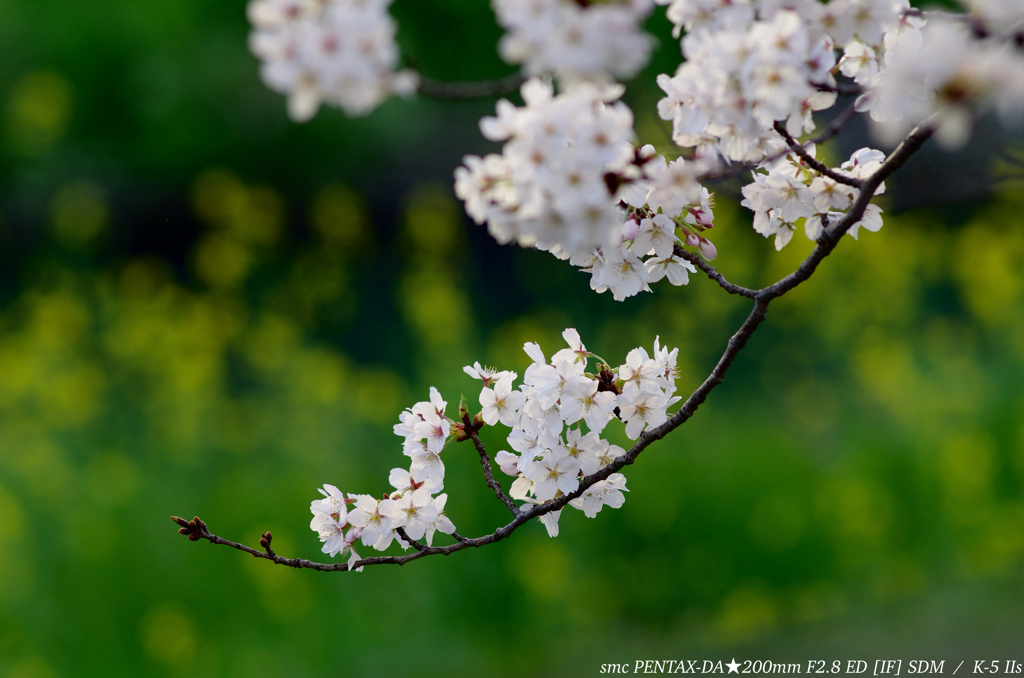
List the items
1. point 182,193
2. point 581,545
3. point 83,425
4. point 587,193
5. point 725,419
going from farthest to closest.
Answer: point 182,193
point 83,425
point 725,419
point 581,545
point 587,193

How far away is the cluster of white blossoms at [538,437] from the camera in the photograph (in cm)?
135

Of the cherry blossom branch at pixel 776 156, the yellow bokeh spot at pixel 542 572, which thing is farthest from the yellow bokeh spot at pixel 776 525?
the cherry blossom branch at pixel 776 156

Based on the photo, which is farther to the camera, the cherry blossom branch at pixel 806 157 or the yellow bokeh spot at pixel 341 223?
the yellow bokeh spot at pixel 341 223

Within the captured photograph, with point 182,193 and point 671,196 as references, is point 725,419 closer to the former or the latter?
point 671,196

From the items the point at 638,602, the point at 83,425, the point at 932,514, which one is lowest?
the point at 638,602

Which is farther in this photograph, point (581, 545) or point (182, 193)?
point (182, 193)

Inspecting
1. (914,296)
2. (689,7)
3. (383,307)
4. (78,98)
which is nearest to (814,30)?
(689,7)

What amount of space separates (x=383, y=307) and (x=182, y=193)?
2989 millimetres

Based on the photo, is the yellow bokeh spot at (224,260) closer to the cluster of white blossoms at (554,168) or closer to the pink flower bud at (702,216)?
the pink flower bud at (702,216)

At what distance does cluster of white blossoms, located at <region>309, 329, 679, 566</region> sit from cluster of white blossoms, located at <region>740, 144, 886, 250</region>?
307 mm

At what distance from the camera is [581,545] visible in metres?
3.83

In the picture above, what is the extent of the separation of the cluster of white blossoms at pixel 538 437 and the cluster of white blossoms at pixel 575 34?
0.54 meters

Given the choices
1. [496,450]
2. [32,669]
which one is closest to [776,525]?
[496,450]

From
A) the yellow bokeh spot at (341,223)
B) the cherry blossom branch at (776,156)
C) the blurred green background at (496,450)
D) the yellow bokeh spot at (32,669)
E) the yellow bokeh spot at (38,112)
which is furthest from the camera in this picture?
the yellow bokeh spot at (38,112)
